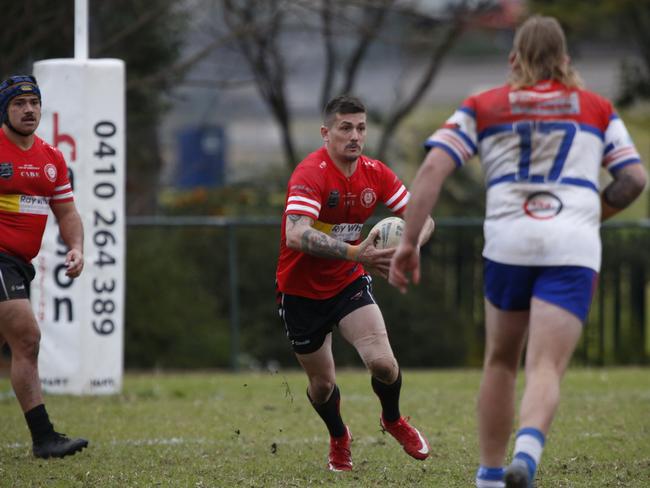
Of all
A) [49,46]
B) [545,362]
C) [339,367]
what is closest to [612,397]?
[339,367]

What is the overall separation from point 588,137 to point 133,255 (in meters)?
10.4

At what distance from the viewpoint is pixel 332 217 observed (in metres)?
6.68

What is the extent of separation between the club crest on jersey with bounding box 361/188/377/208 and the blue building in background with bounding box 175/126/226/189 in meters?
13.0

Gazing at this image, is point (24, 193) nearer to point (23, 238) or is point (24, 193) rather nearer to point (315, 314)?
point (23, 238)

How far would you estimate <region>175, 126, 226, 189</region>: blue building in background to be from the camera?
20.0 meters

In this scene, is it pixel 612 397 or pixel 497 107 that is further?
pixel 612 397

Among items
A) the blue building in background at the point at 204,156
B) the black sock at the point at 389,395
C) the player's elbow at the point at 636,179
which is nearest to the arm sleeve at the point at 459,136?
the player's elbow at the point at 636,179

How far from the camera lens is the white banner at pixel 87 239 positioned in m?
10.6

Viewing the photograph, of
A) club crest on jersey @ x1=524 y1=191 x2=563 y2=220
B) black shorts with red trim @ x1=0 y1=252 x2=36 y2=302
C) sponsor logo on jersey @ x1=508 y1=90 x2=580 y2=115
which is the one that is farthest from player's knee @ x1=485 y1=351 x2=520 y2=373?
black shorts with red trim @ x1=0 y1=252 x2=36 y2=302

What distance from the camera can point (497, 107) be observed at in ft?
16.3

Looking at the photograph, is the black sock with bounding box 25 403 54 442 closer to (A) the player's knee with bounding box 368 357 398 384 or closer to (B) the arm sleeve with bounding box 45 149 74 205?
(B) the arm sleeve with bounding box 45 149 74 205

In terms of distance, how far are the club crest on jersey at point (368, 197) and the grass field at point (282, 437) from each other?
1523 mm

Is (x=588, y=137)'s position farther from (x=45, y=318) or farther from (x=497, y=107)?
(x=45, y=318)

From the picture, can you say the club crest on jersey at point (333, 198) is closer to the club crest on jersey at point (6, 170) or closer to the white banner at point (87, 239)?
the club crest on jersey at point (6, 170)
